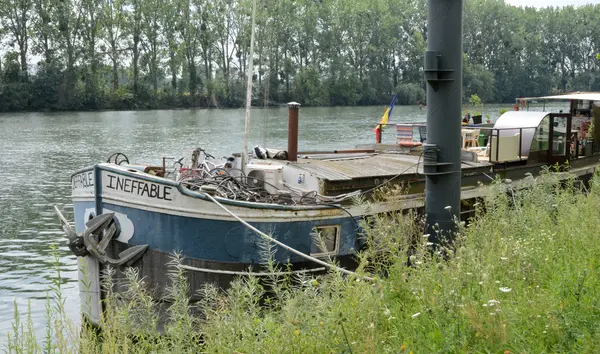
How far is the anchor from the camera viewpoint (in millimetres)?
9828

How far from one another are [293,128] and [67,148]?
1120 inches

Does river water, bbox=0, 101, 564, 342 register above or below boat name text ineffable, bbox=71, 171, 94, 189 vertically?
below

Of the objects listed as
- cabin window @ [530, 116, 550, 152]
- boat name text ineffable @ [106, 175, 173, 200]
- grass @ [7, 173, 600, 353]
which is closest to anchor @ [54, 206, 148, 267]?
boat name text ineffable @ [106, 175, 173, 200]

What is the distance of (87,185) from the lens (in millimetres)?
10539

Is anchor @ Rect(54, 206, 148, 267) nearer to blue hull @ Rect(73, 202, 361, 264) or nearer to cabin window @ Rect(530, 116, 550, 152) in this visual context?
blue hull @ Rect(73, 202, 361, 264)

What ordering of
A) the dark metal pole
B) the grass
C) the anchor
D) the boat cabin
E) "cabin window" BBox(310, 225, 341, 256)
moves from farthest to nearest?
the boat cabin, "cabin window" BBox(310, 225, 341, 256), the anchor, the dark metal pole, the grass

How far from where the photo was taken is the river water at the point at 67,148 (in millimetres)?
14664

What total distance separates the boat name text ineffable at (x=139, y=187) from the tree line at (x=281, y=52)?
59698 mm

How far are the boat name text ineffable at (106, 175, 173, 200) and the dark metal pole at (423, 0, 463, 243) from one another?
3368 millimetres

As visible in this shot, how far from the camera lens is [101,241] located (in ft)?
32.8

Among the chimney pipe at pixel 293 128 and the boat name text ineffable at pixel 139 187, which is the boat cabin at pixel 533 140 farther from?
the boat name text ineffable at pixel 139 187

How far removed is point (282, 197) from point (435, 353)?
5860 mm

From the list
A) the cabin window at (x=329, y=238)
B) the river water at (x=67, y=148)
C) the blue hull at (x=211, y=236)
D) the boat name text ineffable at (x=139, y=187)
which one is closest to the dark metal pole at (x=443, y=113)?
the blue hull at (x=211, y=236)

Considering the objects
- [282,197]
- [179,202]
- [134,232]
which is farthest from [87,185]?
[282,197]
